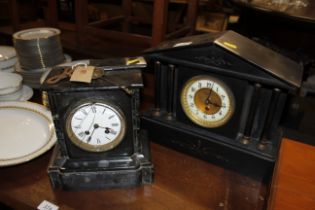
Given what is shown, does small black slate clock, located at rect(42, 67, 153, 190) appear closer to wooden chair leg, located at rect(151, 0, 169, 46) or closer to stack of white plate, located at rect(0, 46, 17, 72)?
wooden chair leg, located at rect(151, 0, 169, 46)

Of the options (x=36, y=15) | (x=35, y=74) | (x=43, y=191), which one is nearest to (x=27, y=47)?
(x=35, y=74)

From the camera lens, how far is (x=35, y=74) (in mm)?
1004

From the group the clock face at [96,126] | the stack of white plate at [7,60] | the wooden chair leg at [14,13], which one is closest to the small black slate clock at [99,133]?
the clock face at [96,126]

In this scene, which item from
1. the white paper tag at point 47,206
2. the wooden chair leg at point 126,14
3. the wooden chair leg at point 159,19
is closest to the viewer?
the white paper tag at point 47,206

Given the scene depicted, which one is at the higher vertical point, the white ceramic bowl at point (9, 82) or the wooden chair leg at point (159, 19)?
the wooden chair leg at point (159, 19)

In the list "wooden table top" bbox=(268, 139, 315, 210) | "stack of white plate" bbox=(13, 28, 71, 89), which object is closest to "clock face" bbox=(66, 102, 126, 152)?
"wooden table top" bbox=(268, 139, 315, 210)

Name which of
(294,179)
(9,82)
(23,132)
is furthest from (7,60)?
(294,179)

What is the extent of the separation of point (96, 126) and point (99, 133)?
20 mm

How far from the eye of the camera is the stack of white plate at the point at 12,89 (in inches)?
35.9

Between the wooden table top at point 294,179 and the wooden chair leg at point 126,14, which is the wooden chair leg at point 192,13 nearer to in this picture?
the wooden chair leg at point 126,14

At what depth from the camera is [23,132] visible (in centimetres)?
80

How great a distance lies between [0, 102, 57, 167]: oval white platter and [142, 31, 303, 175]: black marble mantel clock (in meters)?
0.29

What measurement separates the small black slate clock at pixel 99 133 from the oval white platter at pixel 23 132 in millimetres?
89

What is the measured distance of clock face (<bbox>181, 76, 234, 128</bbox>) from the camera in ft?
2.17
